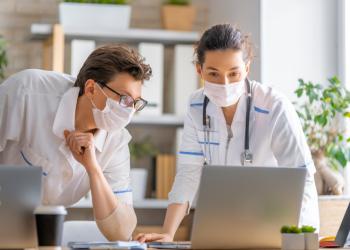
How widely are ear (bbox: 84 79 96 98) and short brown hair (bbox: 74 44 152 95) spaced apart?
2 centimetres

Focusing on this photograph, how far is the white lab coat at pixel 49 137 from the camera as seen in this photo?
2.66 meters

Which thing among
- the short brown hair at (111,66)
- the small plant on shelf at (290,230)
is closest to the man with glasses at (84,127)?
the short brown hair at (111,66)

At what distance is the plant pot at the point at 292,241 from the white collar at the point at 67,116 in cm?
84

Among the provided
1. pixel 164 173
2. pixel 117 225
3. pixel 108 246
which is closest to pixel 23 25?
pixel 164 173

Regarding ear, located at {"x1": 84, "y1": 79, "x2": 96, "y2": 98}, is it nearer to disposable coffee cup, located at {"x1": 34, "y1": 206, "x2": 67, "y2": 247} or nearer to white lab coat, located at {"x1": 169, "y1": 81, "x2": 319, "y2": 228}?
white lab coat, located at {"x1": 169, "y1": 81, "x2": 319, "y2": 228}

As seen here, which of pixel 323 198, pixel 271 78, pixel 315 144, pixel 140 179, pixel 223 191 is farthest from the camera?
pixel 140 179

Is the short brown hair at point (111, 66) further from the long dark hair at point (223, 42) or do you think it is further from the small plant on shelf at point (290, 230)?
the small plant on shelf at point (290, 230)

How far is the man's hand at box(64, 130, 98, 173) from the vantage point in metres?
2.58

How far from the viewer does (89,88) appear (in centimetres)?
266

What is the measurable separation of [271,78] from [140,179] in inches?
38.6

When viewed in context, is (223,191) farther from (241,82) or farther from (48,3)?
(48,3)

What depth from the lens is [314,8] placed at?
13.7ft

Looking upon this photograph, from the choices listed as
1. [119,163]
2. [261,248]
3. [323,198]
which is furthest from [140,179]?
[261,248]

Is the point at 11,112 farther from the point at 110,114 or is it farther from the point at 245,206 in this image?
the point at 245,206
